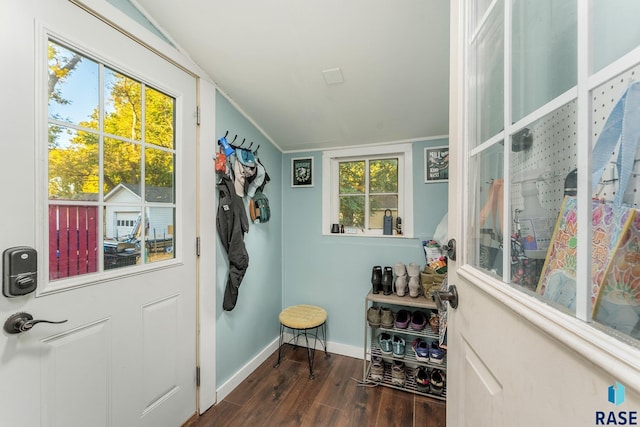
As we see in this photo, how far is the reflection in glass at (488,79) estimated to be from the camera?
1.98 feet

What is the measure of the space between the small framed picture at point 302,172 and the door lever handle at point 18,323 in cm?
190

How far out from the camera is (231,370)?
5.92ft

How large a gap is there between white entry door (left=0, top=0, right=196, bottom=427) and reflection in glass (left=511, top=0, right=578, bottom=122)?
58.9 inches

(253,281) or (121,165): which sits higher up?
(121,165)

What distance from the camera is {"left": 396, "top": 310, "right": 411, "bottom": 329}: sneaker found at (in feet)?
6.40

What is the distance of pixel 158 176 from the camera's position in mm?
1355

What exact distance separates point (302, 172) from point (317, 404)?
188cm

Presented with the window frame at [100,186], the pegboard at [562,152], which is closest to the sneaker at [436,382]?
the pegboard at [562,152]

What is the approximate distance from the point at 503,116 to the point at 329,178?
1.85 meters

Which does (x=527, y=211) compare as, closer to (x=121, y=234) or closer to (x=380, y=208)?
(x=121, y=234)

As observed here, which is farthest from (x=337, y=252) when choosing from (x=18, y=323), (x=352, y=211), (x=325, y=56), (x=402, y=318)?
(x=18, y=323)

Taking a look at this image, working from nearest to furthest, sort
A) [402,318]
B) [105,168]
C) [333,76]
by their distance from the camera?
[105,168], [333,76], [402,318]

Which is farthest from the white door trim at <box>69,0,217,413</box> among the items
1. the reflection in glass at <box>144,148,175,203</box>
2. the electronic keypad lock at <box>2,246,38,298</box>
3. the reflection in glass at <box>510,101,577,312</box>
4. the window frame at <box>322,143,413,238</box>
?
the reflection in glass at <box>510,101,577,312</box>

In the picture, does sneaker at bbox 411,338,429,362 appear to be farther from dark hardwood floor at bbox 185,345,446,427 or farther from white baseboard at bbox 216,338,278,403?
white baseboard at bbox 216,338,278,403
